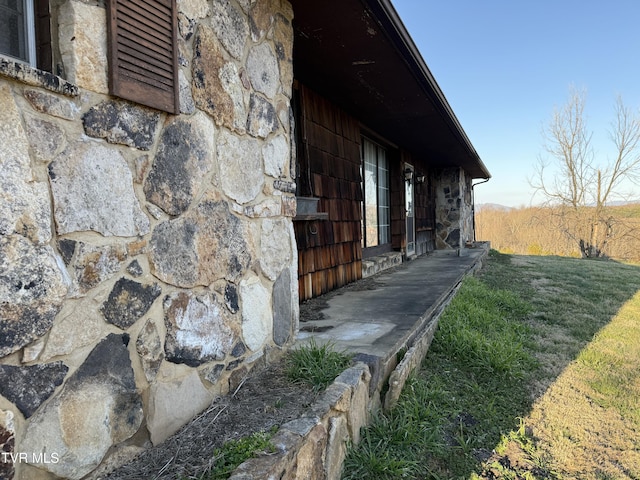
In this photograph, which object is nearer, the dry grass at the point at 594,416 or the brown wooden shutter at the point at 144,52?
the brown wooden shutter at the point at 144,52

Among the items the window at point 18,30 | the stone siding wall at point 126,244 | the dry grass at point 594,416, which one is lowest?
the dry grass at point 594,416

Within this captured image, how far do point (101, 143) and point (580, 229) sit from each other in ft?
52.3

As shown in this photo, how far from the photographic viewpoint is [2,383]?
969mm

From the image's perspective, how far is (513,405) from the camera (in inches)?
97.8

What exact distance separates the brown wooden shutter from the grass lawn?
66.3 inches

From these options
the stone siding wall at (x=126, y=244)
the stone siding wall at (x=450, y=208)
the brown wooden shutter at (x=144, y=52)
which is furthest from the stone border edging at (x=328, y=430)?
the stone siding wall at (x=450, y=208)

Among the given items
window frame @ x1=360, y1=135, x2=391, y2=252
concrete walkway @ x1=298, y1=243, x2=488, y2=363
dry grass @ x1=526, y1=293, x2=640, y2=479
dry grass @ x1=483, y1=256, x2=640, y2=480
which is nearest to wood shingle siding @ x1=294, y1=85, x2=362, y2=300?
concrete walkway @ x1=298, y1=243, x2=488, y2=363

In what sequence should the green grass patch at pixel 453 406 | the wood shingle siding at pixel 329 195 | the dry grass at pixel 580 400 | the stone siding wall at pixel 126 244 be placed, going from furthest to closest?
the wood shingle siding at pixel 329 195, the dry grass at pixel 580 400, the green grass patch at pixel 453 406, the stone siding wall at pixel 126 244

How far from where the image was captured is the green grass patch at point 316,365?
6.11 feet

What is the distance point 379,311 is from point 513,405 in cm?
111

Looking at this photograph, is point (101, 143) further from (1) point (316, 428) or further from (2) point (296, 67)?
(2) point (296, 67)

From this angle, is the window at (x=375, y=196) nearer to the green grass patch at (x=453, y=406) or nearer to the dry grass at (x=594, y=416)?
the green grass patch at (x=453, y=406)

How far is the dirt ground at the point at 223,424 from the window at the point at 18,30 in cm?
124

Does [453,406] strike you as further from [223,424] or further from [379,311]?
[223,424]
